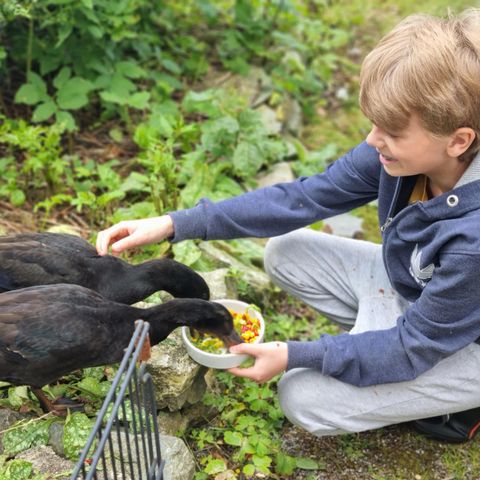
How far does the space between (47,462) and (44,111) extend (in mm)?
2661

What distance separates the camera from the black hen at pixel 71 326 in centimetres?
280

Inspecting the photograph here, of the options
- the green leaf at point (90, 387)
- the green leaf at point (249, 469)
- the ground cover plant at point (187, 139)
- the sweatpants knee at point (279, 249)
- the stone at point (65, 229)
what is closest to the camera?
the green leaf at point (249, 469)

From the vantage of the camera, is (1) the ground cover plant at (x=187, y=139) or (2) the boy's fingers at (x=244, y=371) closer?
(2) the boy's fingers at (x=244, y=371)

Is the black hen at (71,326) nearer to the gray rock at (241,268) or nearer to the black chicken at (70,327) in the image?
the black chicken at (70,327)

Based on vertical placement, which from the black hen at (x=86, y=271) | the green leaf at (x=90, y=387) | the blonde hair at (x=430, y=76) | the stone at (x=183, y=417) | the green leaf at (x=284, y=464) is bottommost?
the green leaf at (x=284, y=464)

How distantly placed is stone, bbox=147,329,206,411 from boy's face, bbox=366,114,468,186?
1.23 metres

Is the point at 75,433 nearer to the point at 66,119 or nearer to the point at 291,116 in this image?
the point at 66,119

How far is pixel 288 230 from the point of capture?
3.40m

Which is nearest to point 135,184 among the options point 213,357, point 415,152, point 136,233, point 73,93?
point 73,93

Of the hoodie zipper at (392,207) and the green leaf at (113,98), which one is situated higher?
the green leaf at (113,98)

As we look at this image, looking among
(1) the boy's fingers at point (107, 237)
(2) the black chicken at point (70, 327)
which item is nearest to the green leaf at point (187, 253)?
(1) the boy's fingers at point (107, 237)

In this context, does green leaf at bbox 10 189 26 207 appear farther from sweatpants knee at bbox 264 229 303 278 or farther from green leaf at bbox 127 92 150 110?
sweatpants knee at bbox 264 229 303 278

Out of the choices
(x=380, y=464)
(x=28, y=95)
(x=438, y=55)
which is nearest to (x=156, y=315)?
(x=380, y=464)

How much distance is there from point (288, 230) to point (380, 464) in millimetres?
1164
